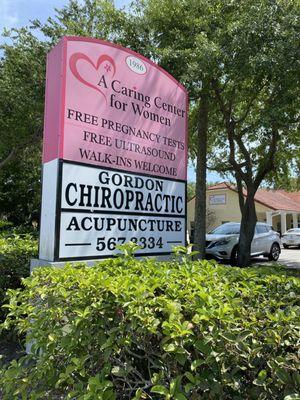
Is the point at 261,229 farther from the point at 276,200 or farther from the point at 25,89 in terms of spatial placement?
the point at 276,200

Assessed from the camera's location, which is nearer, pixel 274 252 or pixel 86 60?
pixel 86 60

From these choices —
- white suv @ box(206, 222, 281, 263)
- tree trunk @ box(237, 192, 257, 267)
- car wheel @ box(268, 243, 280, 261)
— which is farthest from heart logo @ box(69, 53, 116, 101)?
car wheel @ box(268, 243, 280, 261)

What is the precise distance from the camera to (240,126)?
14.5 meters

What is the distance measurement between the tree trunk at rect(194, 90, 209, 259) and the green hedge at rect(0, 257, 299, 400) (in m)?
7.68

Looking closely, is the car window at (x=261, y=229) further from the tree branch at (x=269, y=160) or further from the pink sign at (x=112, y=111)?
the pink sign at (x=112, y=111)

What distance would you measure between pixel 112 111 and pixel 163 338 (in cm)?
302

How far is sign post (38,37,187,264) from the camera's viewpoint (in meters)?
4.05

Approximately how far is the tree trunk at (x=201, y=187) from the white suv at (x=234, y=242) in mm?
3669

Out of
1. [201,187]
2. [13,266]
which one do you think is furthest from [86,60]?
[201,187]

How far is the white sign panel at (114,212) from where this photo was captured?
4039 millimetres

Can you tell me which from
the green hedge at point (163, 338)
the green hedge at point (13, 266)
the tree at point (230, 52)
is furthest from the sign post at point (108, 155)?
the tree at point (230, 52)

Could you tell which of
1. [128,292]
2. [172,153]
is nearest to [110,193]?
[172,153]

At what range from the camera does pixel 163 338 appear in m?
2.07

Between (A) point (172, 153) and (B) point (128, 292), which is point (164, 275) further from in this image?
(A) point (172, 153)
